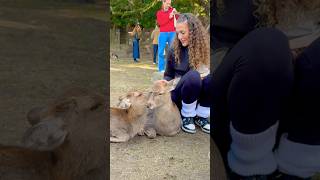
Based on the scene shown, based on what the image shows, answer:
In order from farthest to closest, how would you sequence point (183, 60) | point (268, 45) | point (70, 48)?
point (183, 60) < point (70, 48) < point (268, 45)

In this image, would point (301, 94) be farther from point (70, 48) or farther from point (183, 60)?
point (183, 60)

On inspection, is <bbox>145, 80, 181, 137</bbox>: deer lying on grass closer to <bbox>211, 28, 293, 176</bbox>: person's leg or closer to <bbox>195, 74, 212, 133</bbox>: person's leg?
<bbox>195, 74, 212, 133</bbox>: person's leg

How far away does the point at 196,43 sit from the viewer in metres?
3.92

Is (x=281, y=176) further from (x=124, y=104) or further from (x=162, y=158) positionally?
(x=124, y=104)

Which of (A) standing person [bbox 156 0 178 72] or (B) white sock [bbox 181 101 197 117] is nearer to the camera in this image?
(B) white sock [bbox 181 101 197 117]

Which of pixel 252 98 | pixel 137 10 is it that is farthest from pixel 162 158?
pixel 137 10

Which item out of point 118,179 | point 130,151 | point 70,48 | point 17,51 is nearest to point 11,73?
point 17,51

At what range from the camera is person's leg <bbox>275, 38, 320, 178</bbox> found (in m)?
1.80

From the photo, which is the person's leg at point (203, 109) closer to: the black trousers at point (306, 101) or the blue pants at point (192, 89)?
the blue pants at point (192, 89)

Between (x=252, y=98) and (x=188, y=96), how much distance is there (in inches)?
95.1

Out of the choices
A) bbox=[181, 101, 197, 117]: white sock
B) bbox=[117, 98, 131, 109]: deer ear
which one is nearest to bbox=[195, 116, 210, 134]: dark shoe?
bbox=[181, 101, 197, 117]: white sock

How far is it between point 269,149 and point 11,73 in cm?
100

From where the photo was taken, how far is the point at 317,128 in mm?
1852

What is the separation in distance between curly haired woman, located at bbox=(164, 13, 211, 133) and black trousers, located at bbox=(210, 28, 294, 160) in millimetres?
2030
